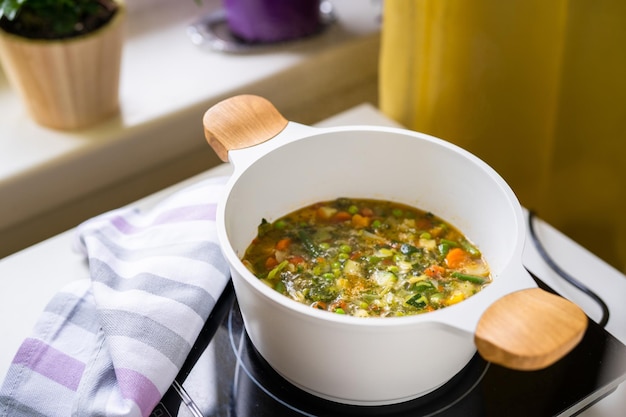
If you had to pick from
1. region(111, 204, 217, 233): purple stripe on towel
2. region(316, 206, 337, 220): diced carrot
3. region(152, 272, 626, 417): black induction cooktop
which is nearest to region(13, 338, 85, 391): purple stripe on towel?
region(152, 272, 626, 417): black induction cooktop

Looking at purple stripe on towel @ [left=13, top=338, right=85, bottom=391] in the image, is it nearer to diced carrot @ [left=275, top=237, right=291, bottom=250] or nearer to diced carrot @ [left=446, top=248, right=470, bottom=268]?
diced carrot @ [left=275, top=237, right=291, bottom=250]

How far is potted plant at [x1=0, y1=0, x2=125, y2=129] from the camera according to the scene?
3.87 ft

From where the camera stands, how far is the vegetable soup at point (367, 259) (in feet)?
2.58

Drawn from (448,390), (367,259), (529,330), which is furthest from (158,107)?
(529,330)

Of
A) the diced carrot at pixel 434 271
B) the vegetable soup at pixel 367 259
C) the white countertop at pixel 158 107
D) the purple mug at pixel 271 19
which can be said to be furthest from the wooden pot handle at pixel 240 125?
the purple mug at pixel 271 19

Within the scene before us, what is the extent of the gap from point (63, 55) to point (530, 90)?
0.80 m

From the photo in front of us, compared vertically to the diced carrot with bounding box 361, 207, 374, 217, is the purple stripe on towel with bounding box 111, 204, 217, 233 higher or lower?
lower

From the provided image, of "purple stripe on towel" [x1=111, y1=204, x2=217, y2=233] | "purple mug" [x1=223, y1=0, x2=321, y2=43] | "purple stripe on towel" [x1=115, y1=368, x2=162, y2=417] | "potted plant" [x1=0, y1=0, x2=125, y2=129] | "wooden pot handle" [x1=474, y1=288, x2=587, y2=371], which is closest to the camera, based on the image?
"wooden pot handle" [x1=474, y1=288, x2=587, y2=371]

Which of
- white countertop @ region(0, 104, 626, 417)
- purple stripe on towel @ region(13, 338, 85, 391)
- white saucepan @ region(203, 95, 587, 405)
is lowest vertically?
white countertop @ region(0, 104, 626, 417)

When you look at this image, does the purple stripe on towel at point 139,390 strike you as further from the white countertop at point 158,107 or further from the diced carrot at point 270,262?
the white countertop at point 158,107

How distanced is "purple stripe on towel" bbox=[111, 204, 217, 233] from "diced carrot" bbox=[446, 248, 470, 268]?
311 mm

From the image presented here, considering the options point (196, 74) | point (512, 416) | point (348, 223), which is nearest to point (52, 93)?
point (196, 74)

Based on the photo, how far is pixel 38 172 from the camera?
47.5 inches

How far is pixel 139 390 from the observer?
74cm
